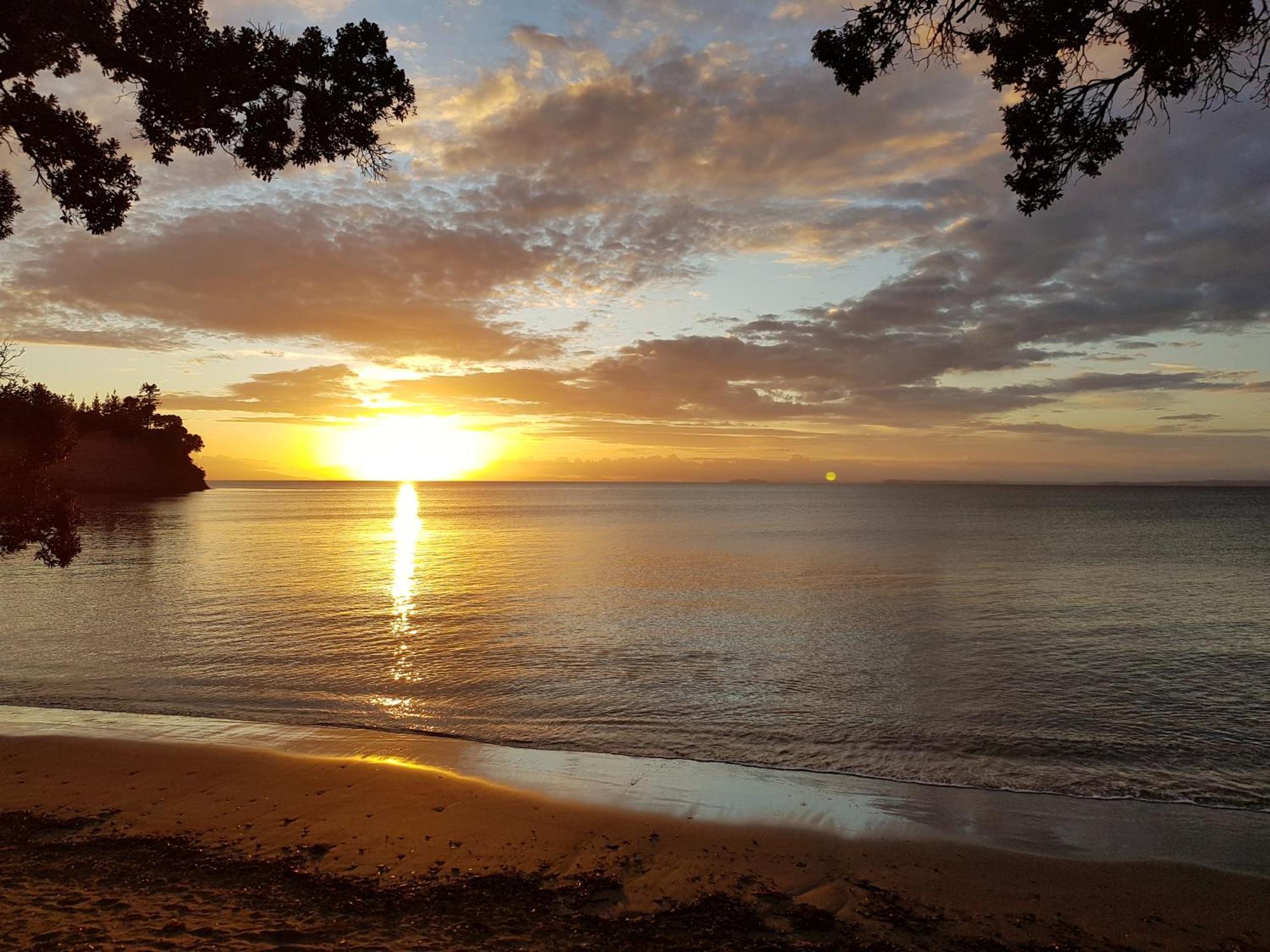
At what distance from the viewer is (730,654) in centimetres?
2288

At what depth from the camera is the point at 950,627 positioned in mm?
27141

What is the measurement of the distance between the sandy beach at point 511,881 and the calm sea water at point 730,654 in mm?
3921

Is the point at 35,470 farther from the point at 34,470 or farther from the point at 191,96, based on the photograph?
the point at 191,96

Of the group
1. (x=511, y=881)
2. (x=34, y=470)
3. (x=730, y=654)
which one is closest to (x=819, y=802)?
(x=511, y=881)

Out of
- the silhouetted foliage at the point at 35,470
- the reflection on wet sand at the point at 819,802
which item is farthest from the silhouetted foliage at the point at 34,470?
the reflection on wet sand at the point at 819,802

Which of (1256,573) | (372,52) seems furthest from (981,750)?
(1256,573)

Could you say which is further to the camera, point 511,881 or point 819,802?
point 819,802

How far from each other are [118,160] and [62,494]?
663cm

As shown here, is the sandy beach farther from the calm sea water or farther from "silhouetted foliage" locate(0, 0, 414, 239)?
"silhouetted foliage" locate(0, 0, 414, 239)

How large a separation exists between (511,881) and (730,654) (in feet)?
52.0

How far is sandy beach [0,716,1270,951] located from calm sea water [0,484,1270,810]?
154 inches

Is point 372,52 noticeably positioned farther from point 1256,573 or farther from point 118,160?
point 1256,573

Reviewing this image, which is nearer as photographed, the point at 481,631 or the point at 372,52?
the point at 372,52

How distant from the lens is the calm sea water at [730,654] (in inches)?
563
